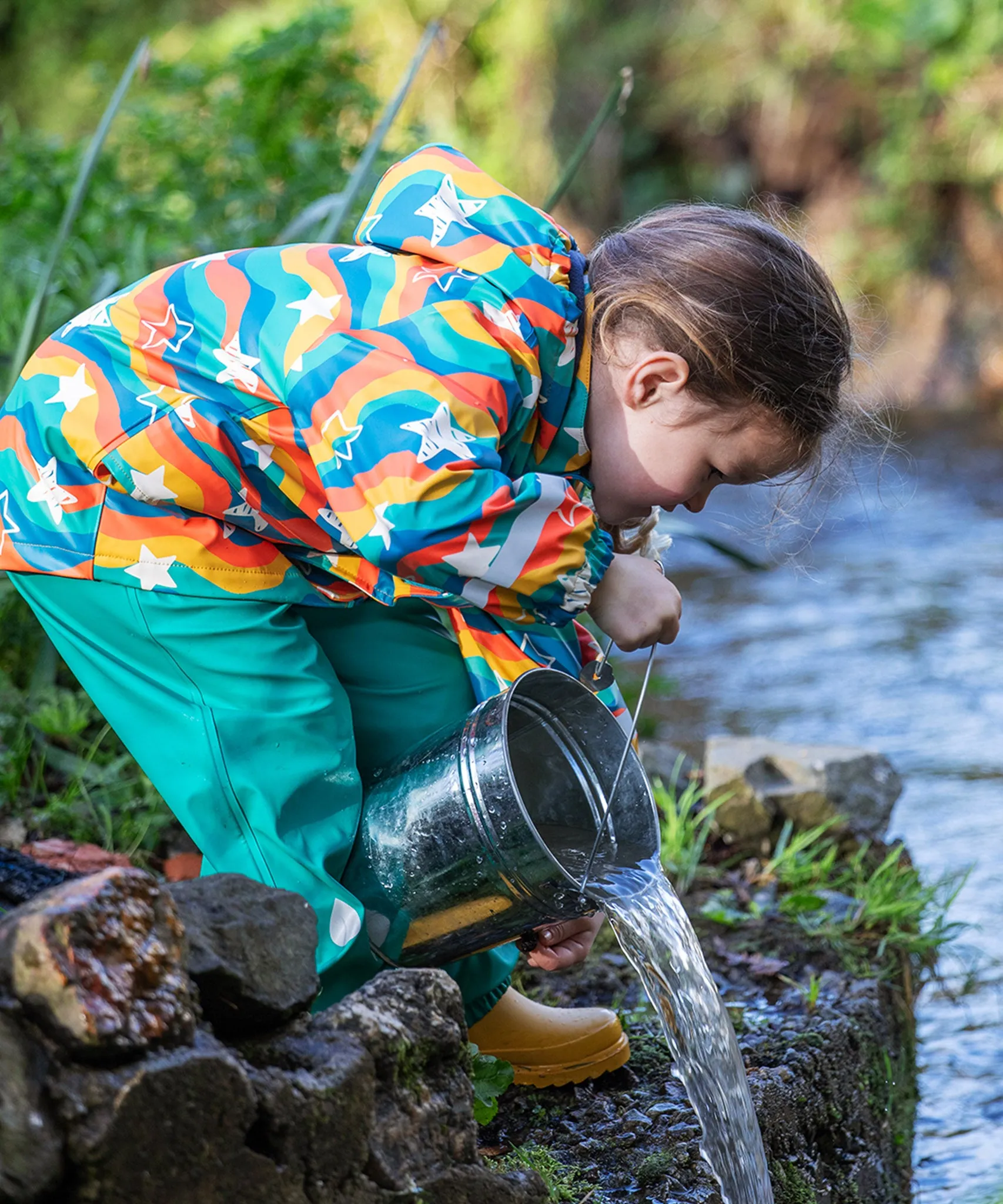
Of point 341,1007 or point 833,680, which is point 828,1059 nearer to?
point 341,1007

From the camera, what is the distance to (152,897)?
1.04 meters

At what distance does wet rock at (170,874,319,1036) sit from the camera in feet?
3.65

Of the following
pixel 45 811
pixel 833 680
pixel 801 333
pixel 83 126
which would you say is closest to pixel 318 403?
pixel 801 333

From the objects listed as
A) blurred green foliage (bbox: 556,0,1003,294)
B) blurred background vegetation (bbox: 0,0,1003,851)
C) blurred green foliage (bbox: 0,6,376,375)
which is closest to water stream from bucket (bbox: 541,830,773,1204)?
blurred green foliage (bbox: 0,6,376,375)

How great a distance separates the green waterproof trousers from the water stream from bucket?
0.28 metres

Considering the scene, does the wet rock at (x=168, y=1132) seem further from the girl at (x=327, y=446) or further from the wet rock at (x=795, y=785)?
the wet rock at (x=795, y=785)

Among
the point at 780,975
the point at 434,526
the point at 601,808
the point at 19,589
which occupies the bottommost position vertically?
the point at 780,975

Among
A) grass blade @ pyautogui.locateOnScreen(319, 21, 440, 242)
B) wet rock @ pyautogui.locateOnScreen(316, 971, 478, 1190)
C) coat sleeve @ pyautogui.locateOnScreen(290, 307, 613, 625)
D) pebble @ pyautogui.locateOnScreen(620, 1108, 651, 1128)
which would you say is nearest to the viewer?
wet rock @ pyautogui.locateOnScreen(316, 971, 478, 1190)

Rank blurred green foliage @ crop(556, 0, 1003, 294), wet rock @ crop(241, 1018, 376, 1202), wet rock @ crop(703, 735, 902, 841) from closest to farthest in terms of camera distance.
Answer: wet rock @ crop(241, 1018, 376, 1202), wet rock @ crop(703, 735, 902, 841), blurred green foliage @ crop(556, 0, 1003, 294)

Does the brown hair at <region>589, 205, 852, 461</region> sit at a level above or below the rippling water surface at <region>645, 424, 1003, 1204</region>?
above

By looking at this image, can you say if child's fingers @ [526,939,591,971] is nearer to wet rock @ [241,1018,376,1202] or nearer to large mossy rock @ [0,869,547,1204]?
large mossy rock @ [0,869,547,1204]

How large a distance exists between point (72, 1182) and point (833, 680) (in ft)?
11.3

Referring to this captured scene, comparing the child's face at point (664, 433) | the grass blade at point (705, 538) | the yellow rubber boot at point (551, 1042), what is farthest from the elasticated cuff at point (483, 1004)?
the grass blade at point (705, 538)

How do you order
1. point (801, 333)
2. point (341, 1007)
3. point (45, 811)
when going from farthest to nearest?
point (45, 811), point (801, 333), point (341, 1007)
